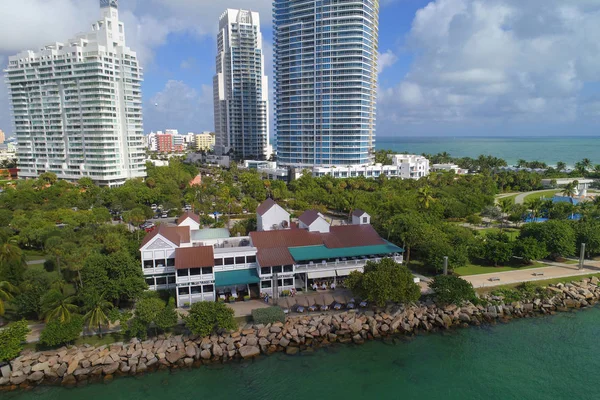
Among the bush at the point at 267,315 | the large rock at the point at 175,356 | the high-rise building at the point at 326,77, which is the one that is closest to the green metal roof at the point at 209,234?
the bush at the point at 267,315

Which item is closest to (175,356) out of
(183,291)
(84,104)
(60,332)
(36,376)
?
(183,291)

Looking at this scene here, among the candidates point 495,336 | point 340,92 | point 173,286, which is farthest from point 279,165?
point 495,336

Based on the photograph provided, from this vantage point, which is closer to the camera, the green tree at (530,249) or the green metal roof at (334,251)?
the green metal roof at (334,251)

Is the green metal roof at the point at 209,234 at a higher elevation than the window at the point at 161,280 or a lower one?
higher

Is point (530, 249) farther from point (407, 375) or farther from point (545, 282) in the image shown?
point (407, 375)

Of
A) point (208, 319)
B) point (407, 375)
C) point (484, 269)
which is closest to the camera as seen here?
point (407, 375)

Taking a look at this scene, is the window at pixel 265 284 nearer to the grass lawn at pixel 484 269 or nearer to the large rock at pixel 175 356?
the large rock at pixel 175 356
